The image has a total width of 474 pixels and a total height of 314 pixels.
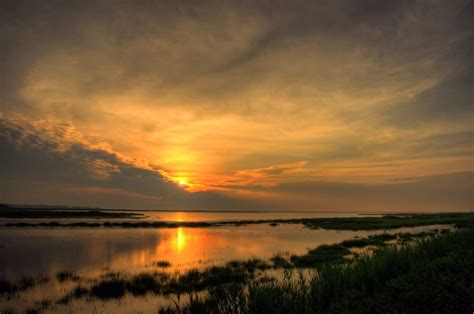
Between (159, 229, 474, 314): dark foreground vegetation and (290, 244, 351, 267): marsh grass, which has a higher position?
(159, 229, 474, 314): dark foreground vegetation

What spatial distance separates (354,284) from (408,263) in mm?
4842

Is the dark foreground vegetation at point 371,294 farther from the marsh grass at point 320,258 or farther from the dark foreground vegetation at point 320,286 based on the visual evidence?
the marsh grass at point 320,258

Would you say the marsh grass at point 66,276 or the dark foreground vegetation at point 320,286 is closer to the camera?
the dark foreground vegetation at point 320,286

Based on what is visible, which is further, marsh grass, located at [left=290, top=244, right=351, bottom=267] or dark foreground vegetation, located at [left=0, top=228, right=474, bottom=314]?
marsh grass, located at [left=290, top=244, right=351, bottom=267]

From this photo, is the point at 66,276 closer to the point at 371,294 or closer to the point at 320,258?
the point at 371,294

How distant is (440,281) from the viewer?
11133 mm

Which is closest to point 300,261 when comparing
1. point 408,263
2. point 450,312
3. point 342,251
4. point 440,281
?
point 342,251

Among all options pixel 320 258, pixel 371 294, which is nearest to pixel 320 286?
pixel 371 294

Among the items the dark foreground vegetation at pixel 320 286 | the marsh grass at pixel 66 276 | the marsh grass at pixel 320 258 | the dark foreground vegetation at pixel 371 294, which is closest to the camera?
the dark foreground vegetation at pixel 371 294

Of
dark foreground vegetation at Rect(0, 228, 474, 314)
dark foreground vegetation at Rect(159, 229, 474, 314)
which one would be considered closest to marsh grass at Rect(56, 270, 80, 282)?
dark foreground vegetation at Rect(0, 228, 474, 314)

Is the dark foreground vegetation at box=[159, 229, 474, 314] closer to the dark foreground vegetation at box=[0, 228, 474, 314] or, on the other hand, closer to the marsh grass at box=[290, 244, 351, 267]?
the dark foreground vegetation at box=[0, 228, 474, 314]

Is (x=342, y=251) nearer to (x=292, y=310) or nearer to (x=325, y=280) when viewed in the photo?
(x=325, y=280)

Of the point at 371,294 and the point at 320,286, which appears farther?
the point at 371,294

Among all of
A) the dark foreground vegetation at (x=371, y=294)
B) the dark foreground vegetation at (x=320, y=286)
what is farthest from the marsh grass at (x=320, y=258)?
the dark foreground vegetation at (x=371, y=294)
